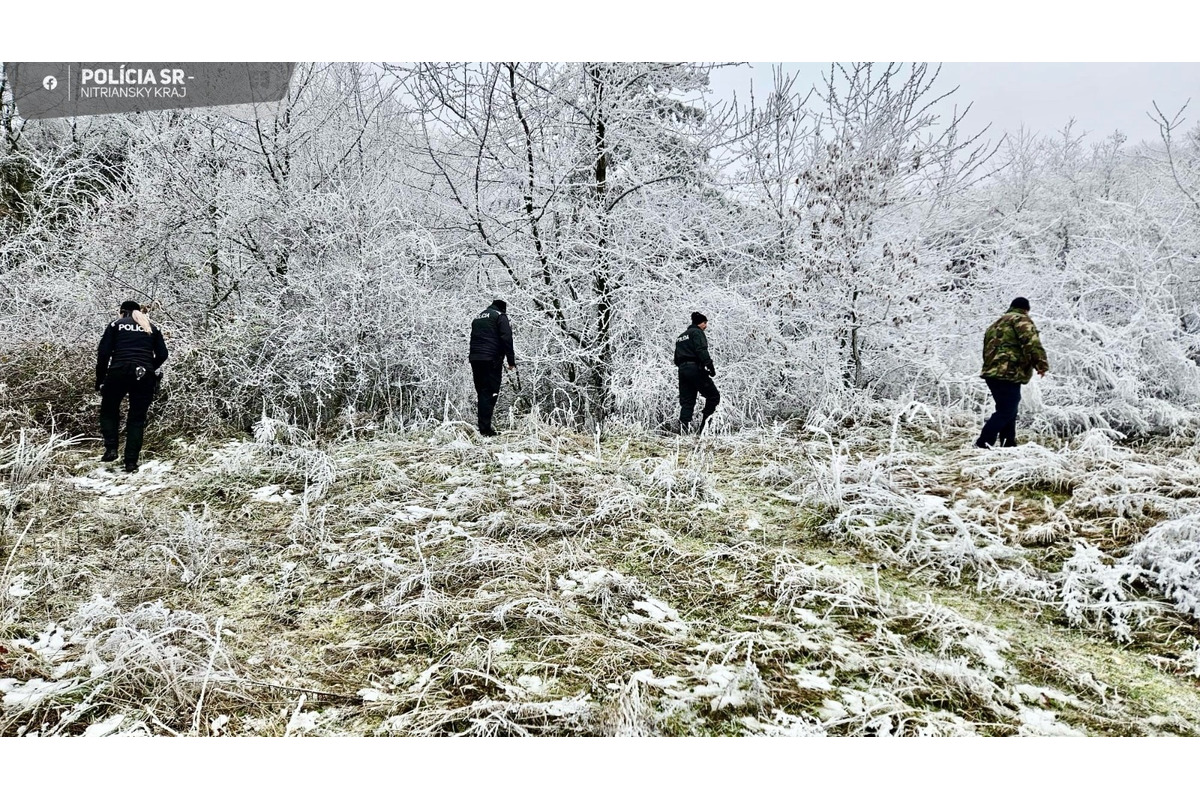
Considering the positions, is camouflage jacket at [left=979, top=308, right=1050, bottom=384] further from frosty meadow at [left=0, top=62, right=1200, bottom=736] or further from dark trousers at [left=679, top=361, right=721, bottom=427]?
dark trousers at [left=679, top=361, right=721, bottom=427]

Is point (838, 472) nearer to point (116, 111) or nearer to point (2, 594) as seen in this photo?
point (2, 594)

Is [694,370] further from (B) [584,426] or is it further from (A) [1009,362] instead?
(A) [1009,362]

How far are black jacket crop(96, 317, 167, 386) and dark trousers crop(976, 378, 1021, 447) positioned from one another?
6.95 m

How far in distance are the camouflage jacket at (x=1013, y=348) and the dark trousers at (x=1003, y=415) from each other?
0.08 metres

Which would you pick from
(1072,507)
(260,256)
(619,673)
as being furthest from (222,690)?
(260,256)

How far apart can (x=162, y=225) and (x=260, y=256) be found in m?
1.11

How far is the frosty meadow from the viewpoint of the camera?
2480mm

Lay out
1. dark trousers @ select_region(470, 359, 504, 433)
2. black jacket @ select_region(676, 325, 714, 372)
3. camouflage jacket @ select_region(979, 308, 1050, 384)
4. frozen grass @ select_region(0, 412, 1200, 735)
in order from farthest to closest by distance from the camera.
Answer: dark trousers @ select_region(470, 359, 504, 433) < black jacket @ select_region(676, 325, 714, 372) < camouflage jacket @ select_region(979, 308, 1050, 384) < frozen grass @ select_region(0, 412, 1200, 735)

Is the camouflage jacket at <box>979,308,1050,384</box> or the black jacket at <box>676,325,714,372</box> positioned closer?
the camouflage jacket at <box>979,308,1050,384</box>

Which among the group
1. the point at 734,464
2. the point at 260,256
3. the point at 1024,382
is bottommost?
the point at 734,464

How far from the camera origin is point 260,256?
6922mm

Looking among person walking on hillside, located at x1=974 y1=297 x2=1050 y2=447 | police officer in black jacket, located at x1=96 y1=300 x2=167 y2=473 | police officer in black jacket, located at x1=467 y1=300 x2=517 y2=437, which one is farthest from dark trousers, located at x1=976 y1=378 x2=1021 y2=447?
police officer in black jacket, located at x1=96 y1=300 x2=167 y2=473

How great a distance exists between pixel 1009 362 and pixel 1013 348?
0.12m
